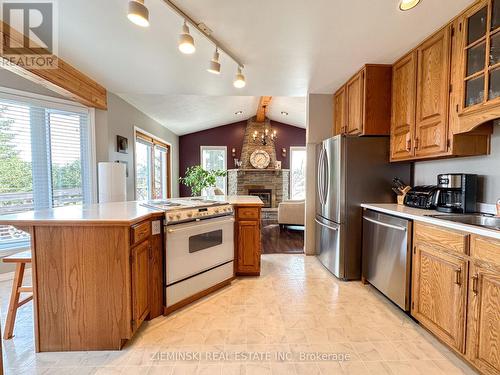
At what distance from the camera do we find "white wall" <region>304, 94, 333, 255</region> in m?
3.70

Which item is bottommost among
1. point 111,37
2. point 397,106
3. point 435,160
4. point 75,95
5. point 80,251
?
point 80,251

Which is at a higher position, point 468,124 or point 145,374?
point 468,124

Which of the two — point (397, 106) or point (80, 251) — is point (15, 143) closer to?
point (80, 251)

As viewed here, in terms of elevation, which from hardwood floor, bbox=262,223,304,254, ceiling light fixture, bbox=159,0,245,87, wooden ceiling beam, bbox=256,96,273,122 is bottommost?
hardwood floor, bbox=262,223,304,254

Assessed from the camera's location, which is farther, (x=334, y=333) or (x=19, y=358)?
(x=334, y=333)

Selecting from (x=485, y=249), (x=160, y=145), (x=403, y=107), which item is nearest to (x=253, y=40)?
(x=403, y=107)

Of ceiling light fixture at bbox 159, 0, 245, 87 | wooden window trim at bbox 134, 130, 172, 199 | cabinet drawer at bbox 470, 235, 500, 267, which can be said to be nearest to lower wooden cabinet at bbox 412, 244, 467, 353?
cabinet drawer at bbox 470, 235, 500, 267

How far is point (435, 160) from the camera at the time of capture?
8.18 ft

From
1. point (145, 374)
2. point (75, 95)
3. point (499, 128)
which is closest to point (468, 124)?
point (499, 128)

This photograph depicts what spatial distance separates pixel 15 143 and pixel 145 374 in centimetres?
292

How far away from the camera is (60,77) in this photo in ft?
8.66

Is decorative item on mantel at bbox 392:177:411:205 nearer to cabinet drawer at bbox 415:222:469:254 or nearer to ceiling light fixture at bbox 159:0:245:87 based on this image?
cabinet drawer at bbox 415:222:469:254

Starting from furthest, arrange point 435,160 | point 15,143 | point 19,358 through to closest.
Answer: point 15,143
point 435,160
point 19,358

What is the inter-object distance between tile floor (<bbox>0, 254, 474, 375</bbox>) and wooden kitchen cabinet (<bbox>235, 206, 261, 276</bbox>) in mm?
438
